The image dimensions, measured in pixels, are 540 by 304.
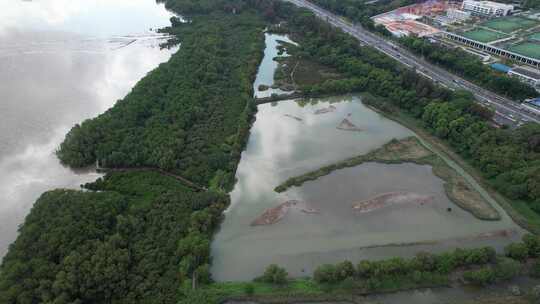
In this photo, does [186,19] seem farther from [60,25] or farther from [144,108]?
[144,108]

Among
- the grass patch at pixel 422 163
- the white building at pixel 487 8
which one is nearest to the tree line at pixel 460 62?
the grass patch at pixel 422 163

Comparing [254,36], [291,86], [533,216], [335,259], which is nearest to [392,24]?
[254,36]

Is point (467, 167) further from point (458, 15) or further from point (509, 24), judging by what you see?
point (509, 24)

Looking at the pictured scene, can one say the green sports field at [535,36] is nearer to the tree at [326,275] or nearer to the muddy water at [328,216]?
the muddy water at [328,216]

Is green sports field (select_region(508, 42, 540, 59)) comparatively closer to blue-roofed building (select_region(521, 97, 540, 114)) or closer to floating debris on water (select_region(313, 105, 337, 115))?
blue-roofed building (select_region(521, 97, 540, 114))

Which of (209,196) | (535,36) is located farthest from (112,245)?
(535,36)

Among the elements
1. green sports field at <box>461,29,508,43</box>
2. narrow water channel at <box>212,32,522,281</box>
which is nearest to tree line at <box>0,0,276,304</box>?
narrow water channel at <box>212,32,522,281</box>
